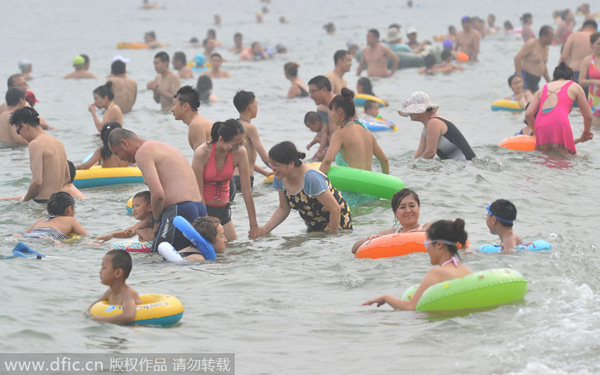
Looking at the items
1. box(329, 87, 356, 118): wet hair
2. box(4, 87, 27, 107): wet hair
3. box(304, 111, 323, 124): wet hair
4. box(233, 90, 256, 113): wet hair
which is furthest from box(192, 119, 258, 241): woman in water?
box(4, 87, 27, 107): wet hair

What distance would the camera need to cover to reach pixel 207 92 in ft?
61.4

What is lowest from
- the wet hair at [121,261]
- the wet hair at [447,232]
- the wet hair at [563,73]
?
the wet hair at [121,261]

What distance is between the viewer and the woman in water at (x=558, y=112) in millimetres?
10461

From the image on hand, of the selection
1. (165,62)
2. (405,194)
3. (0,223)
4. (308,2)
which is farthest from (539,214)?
(308,2)

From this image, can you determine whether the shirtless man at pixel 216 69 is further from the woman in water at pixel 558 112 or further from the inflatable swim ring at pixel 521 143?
the woman in water at pixel 558 112

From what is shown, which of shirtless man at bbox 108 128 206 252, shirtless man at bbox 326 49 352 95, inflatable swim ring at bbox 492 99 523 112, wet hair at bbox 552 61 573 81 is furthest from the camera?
inflatable swim ring at bbox 492 99 523 112

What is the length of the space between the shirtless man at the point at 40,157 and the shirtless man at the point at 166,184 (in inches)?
84.4

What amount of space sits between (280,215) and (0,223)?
3.25 metres

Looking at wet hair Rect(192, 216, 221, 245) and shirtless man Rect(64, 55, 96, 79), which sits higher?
shirtless man Rect(64, 55, 96, 79)

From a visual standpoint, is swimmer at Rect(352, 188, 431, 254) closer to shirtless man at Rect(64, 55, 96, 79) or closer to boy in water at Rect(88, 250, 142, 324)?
boy in water at Rect(88, 250, 142, 324)

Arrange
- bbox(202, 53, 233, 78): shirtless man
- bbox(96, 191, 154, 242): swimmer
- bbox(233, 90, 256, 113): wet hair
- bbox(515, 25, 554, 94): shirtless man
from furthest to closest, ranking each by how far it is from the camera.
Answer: bbox(202, 53, 233, 78): shirtless man < bbox(515, 25, 554, 94): shirtless man < bbox(233, 90, 256, 113): wet hair < bbox(96, 191, 154, 242): swimmer

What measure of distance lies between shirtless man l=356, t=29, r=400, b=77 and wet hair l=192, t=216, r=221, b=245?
15.6 meters

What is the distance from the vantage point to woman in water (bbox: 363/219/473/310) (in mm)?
5113

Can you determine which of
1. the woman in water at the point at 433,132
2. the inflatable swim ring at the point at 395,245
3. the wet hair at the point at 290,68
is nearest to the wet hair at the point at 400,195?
the inflatable swim ring at the point at 395,245
